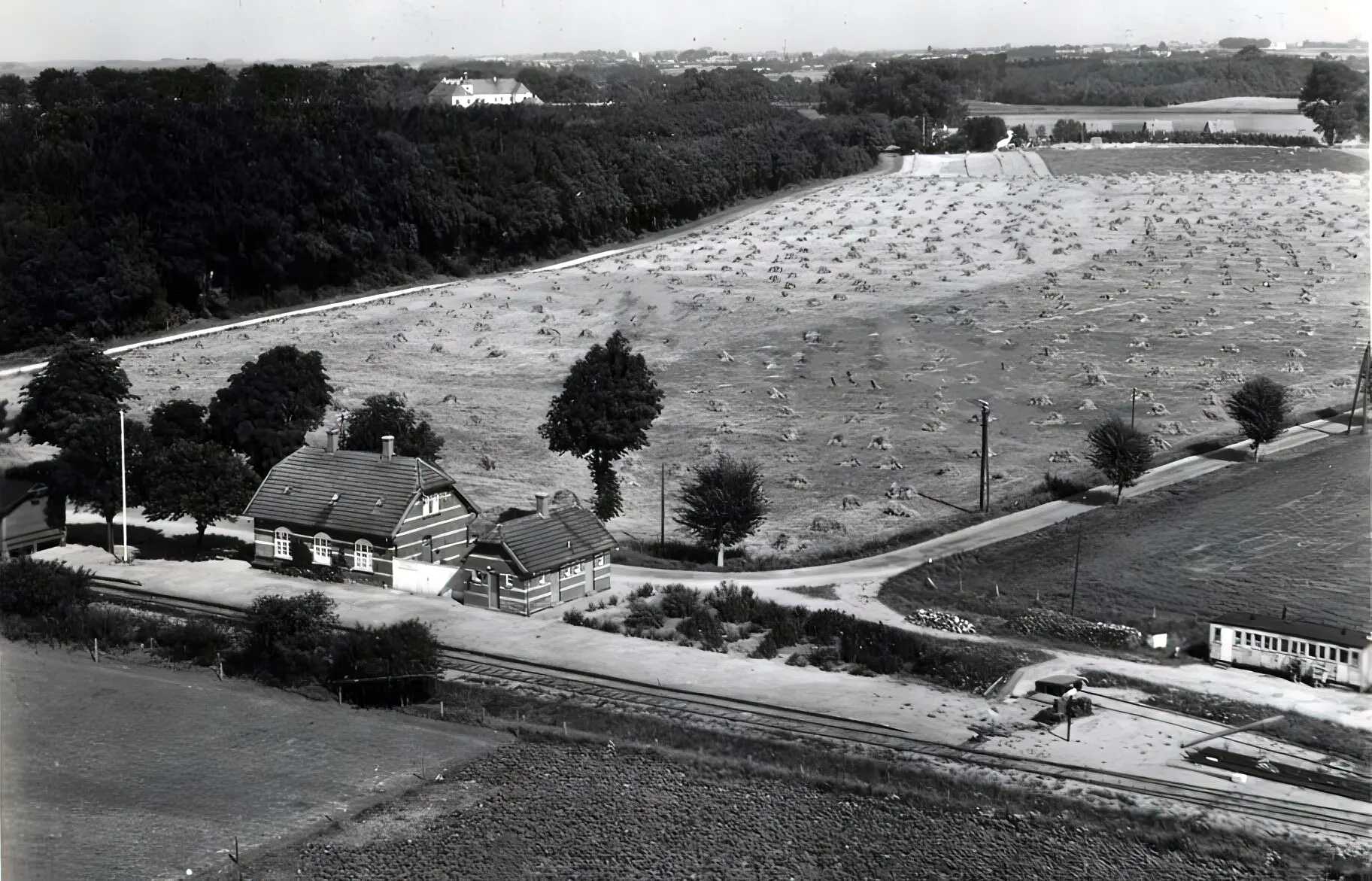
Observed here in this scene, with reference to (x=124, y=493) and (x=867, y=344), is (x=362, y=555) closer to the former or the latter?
(x=124, y=493)

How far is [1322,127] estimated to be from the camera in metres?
20.1

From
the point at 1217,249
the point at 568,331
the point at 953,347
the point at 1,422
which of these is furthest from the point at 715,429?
the point at 1217,249

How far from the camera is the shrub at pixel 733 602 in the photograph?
1498 cm

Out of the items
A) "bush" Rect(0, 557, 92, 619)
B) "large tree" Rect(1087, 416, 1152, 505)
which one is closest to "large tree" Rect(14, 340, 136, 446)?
"bush" Rect(0, 557, 92, 619)

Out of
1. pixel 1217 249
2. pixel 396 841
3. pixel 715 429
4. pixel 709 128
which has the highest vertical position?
pixel 709 128

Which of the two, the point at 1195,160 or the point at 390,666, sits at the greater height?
the point at 1195,160

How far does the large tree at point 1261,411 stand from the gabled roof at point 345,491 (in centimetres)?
823

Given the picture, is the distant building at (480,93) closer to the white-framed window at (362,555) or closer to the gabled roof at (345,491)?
the gabled roof at (345,491)

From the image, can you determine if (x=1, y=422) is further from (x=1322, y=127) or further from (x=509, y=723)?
(x=1322, y=127)

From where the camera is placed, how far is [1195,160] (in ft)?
89.2

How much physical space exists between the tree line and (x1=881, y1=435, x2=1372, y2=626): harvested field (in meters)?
7.70

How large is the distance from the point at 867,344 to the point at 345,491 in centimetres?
805

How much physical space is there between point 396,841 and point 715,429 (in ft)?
27.5

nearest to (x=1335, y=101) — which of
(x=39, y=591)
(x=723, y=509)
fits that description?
(x=723, y=509)
